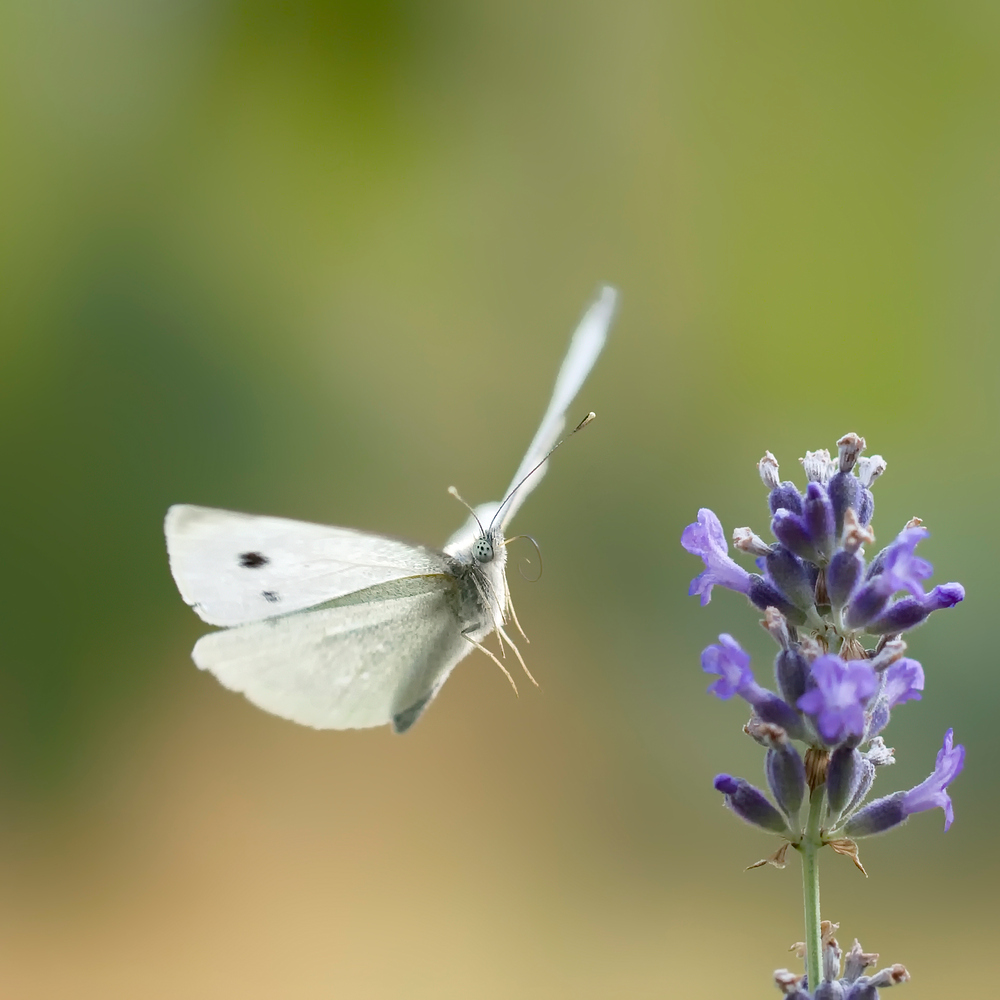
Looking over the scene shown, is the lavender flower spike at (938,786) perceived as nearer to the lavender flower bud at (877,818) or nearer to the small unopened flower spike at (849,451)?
the lavender flower bud at (877,818)

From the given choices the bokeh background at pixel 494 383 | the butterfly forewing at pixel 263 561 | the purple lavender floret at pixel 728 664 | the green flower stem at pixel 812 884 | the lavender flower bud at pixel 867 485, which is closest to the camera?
the green flower stem at pixel 812 884

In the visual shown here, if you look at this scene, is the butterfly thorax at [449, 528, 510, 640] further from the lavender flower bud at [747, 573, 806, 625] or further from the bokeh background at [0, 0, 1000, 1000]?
the bokeh background at [0, 0, 1000, 1000]

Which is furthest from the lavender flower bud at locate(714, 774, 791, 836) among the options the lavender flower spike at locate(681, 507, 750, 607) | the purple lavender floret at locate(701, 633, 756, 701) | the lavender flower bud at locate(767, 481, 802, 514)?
the lavender flower bud at locate(767, 481, 802, 514)

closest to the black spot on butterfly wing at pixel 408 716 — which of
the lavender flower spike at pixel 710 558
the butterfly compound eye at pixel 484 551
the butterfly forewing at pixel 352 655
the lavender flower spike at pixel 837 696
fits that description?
the butterfly forewing at pixel 352 655

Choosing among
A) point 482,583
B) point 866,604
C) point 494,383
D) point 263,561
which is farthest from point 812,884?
point 494,383

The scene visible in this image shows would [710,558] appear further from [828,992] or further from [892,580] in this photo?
[828,992]

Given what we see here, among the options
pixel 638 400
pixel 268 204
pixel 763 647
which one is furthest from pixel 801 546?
pixel 268 204

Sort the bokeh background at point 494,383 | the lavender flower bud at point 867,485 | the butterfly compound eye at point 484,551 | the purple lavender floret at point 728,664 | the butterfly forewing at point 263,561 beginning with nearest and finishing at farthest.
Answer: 1. the purple lavender floret at point 728,664
2. the lavender flower bud at point 867,485
3. the butterfly forewing at point 263,561
4. the butterfly compound eye at point 484,551
5. the bokeh background at point 494,383
